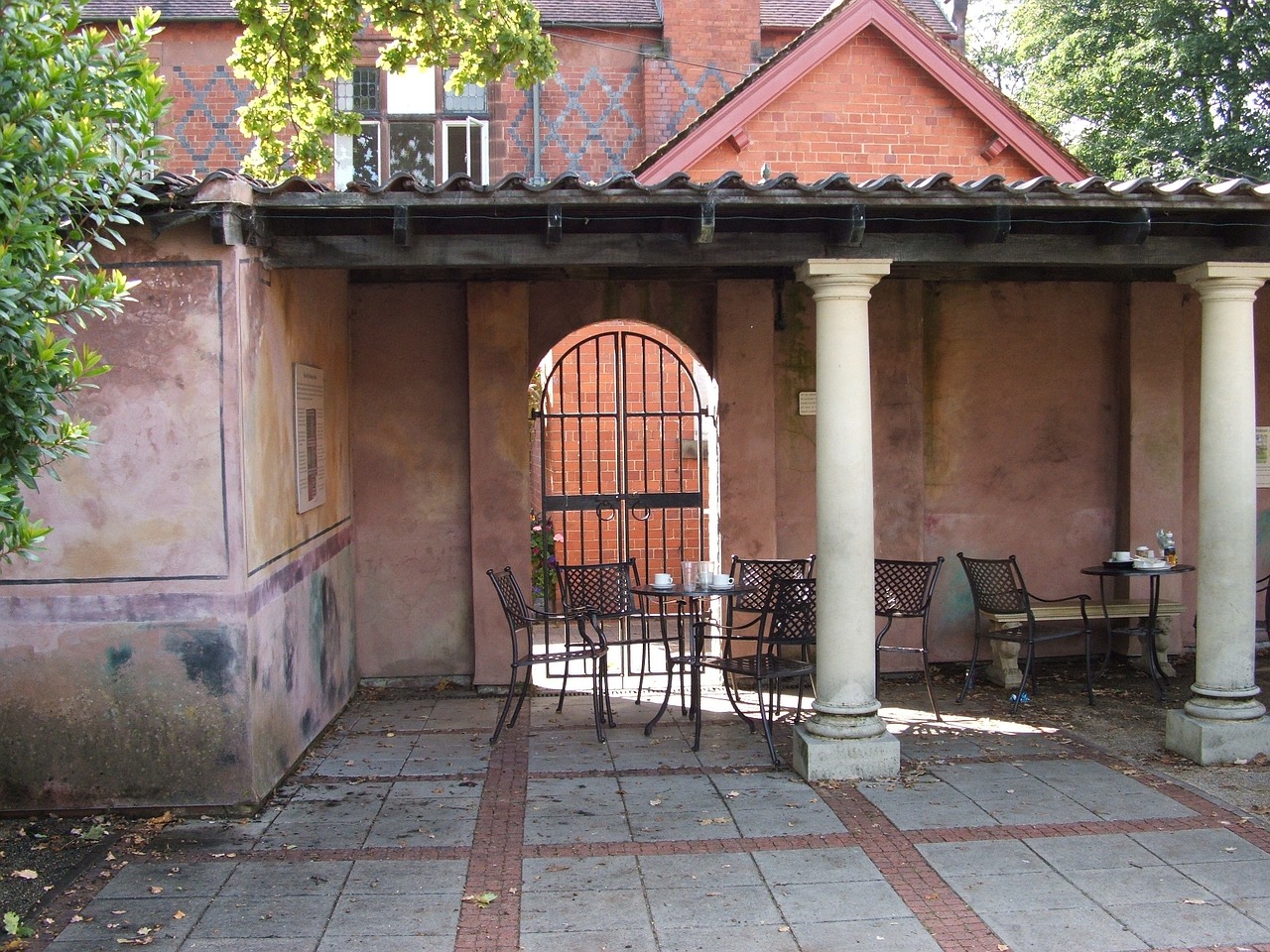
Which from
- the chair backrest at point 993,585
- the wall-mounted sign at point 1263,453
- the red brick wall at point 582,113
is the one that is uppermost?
the red brick wall at point 582,113

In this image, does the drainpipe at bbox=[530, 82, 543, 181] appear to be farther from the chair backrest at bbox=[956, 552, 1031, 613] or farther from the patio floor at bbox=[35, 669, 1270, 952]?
the patio floor at bbox=[35, 669, 1270, 952]

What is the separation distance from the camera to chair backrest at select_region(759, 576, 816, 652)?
723 centimetres

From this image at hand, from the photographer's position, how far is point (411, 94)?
13.7m

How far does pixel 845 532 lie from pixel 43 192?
14.2ft

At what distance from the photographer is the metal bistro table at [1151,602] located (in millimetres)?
8391

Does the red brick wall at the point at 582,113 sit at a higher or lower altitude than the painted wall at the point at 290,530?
higher

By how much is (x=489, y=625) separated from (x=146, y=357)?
3.73m

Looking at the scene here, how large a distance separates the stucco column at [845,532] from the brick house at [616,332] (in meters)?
0.02

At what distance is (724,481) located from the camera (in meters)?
8.93

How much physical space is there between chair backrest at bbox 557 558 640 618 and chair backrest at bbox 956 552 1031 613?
2436mm

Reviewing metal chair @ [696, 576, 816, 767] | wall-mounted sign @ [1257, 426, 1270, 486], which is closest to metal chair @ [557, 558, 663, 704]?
metal chair @ [696, 576, 816, 767]

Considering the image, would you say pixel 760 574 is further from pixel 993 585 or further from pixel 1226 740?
pixel 1226 740

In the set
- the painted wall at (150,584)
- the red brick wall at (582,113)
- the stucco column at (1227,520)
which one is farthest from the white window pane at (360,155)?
the stucco column at (1227,520)

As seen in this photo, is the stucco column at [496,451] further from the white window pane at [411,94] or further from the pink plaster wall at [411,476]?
the white window pane at [411,94]
